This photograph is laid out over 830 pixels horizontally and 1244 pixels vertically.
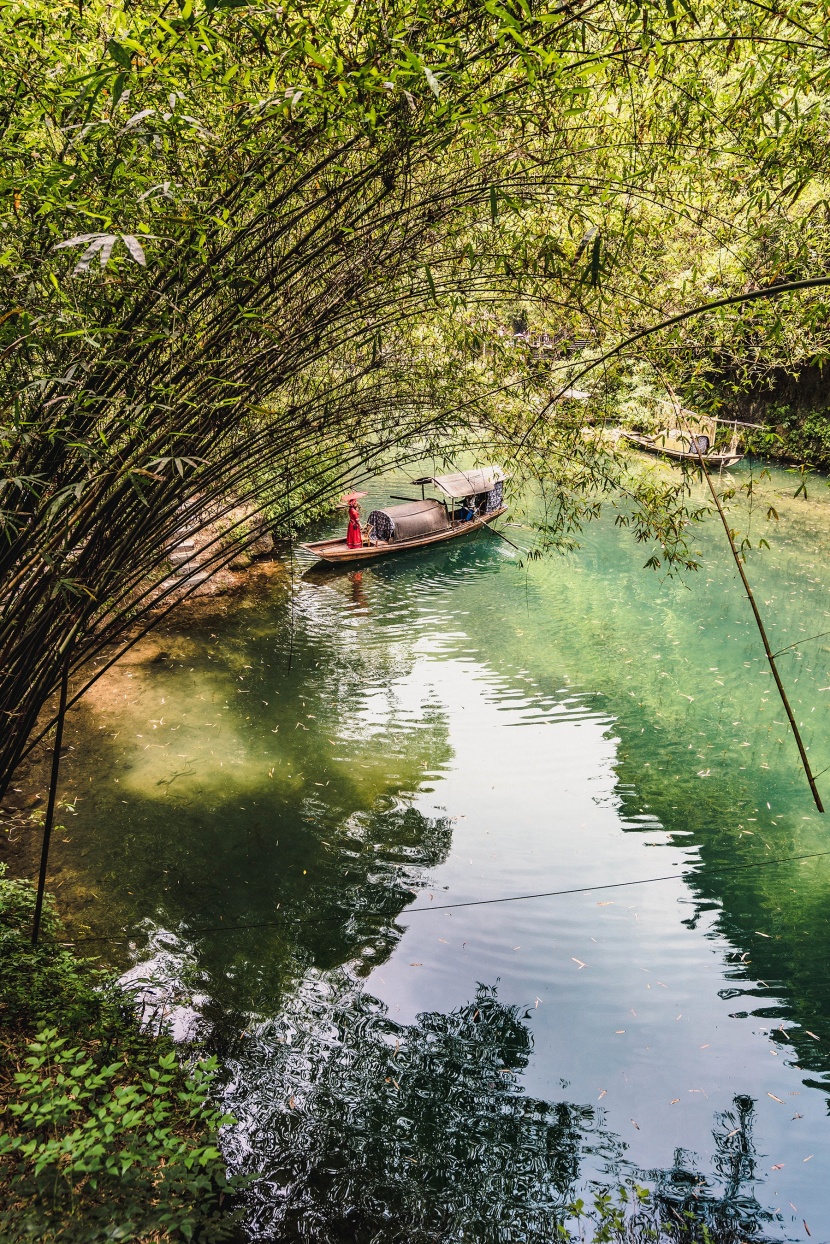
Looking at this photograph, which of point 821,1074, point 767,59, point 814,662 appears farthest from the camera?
point 814,662

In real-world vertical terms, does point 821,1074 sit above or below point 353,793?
below

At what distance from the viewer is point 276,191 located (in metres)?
2.60

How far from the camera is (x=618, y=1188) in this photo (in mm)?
2641

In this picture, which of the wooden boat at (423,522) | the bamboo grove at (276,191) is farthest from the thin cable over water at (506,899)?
the wooden boat at (423,522)

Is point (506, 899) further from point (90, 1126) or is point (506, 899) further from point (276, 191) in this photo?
point (276, 191)

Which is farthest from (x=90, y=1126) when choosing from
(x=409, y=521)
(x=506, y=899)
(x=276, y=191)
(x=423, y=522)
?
(x=423, y=522)

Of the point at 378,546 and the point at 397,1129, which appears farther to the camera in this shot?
the point at 378,546

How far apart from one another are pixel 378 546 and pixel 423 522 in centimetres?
94

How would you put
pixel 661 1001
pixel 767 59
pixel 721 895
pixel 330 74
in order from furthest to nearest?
pixel 721 895 < pixel 661 1001 < pixel 767 59 < pixel 330 74

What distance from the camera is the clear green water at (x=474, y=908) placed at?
2736 millimetres

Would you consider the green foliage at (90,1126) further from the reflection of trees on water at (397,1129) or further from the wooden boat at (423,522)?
the wooden boat at (423,522)

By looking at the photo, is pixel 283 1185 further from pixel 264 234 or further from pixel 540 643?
pixel 540 643

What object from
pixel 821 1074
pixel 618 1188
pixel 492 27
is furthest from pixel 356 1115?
pixel 492 27

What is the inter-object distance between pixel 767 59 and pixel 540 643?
5.31 meters
